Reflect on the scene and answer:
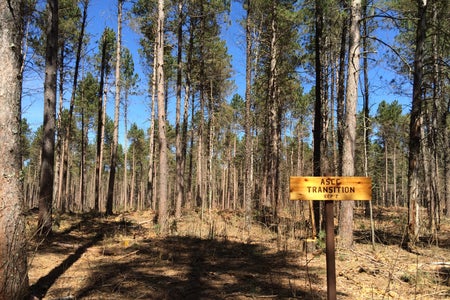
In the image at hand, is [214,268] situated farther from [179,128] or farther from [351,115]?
[179,128]

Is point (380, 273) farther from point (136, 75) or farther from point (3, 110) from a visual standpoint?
point (136, 75)

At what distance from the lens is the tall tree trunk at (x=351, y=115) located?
8.42 m

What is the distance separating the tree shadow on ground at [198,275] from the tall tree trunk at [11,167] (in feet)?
3.95

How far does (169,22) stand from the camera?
16.1 meters

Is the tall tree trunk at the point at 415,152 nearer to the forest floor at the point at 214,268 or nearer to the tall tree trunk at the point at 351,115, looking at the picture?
the forest floor at the point at 214,268

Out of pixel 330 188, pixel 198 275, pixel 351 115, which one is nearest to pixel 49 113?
pixel 198 275

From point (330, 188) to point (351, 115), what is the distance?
538 centimetres

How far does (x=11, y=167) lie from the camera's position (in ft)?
13.1

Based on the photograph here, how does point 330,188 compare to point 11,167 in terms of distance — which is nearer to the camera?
point 330,188

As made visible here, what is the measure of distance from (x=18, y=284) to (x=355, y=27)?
29.6 feet

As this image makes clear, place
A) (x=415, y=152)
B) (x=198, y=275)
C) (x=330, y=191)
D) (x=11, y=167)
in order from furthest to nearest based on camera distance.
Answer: (x=415, y=152), (x=198, y=275), (x=11, y=167), (x=330, y=191)

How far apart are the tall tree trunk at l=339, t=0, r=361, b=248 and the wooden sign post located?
4.85 metres

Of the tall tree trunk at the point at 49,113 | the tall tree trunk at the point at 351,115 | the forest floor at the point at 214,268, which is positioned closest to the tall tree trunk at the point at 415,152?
the forest floor at the point at 214,268

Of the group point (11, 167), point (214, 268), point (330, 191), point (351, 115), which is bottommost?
point (214, 268)
